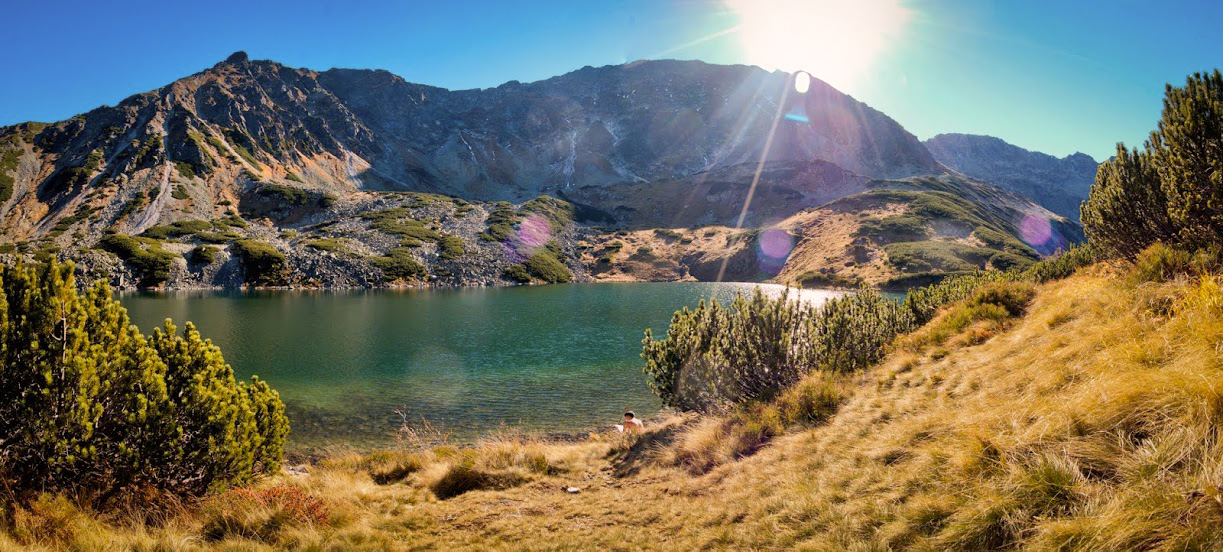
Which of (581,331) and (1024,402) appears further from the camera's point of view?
(581,331)

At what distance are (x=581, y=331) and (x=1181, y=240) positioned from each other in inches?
1675

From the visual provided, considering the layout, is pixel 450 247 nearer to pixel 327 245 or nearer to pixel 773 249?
pixel 327 245

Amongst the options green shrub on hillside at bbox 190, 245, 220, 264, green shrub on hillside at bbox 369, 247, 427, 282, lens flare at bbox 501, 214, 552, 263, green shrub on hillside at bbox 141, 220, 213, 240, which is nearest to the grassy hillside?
green shrub on hillside at bbox 369, 247, 427, 282

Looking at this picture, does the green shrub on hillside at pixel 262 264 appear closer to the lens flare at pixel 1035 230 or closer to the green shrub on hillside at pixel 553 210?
the green shrub on hillside at pixel 553 210

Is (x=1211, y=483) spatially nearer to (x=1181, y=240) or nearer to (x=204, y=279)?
(x=1181, y=240)

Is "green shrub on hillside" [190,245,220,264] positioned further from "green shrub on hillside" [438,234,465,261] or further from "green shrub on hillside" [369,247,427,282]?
"green shrub on hillside" [438,234,465,261]

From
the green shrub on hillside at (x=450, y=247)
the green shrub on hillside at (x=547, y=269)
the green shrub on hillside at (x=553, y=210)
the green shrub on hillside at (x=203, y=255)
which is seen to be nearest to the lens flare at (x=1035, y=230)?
the green shrub on hillside at (x=547, y=269)

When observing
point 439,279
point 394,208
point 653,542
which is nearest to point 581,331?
point 653,542

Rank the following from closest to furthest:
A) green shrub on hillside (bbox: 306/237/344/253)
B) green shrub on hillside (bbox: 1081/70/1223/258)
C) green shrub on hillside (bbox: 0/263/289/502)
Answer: green shrub on hillside (bbox: 0/263/289/502) < green shrub on hillside (bbox: 1081/70/1223/258) < green shrub on hillside (bbox: 306/237/344/253)

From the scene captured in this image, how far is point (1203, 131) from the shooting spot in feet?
30.4

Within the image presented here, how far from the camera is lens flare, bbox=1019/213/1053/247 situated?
168 m

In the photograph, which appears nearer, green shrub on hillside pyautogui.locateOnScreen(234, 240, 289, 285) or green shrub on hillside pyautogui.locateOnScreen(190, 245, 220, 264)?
green shrub on hillside pyautogui.locateOnScreen(234, 240, 289, 285)

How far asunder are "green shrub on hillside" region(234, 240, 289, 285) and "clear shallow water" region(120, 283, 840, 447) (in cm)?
2362

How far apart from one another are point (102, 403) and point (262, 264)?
362ft
